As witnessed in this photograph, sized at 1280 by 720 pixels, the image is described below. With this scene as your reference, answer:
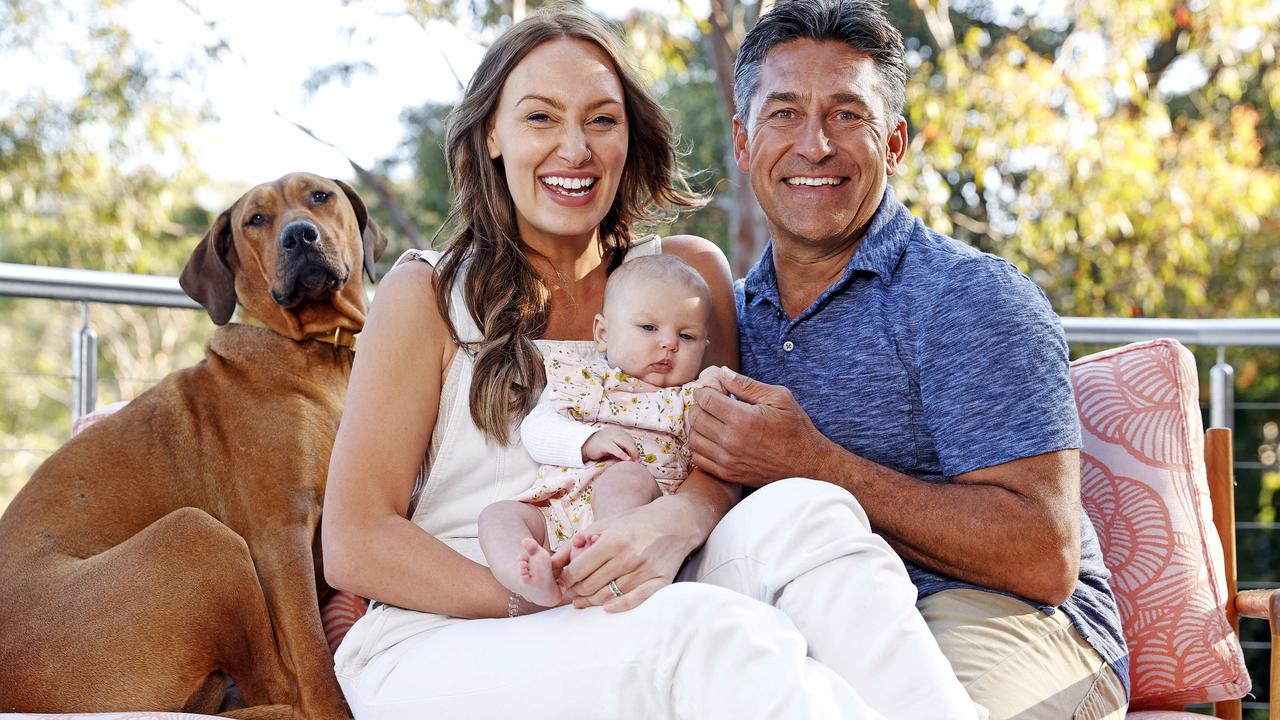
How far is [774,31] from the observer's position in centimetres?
246

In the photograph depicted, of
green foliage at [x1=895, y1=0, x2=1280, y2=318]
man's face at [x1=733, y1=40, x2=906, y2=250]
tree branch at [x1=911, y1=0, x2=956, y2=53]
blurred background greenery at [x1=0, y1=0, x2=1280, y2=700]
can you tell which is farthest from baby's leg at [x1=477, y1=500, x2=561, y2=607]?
tree branch at [x1=911, y1=0, x2=956, y2=53]

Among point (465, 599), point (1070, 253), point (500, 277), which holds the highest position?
point (500, 277)

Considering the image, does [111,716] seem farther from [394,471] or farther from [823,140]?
→ [823,140]

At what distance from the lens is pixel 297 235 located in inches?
113

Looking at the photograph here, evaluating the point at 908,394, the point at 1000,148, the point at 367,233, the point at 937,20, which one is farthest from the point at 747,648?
the point at 937,20

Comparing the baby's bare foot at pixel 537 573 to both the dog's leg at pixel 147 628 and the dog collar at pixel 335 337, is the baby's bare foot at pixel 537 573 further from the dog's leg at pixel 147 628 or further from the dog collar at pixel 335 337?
the dog collar at pixel 335 337

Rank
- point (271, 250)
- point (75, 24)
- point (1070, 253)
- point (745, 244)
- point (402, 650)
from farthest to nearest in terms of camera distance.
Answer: point (75, 24) → point (1070, 253) → point (745, 244) → point (271, 250) → point (402, 650)

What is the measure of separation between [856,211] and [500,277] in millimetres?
796

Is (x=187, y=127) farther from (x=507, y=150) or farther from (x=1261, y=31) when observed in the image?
(x=1261, y=31)

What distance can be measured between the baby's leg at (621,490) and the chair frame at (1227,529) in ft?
4.65

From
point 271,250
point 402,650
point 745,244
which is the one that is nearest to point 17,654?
point 402,650

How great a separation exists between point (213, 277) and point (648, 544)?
1.74 m

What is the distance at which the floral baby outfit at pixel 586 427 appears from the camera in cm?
210

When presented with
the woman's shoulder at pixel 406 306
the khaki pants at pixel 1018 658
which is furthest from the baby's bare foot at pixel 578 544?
the khaki pants at pixel 1018 658
